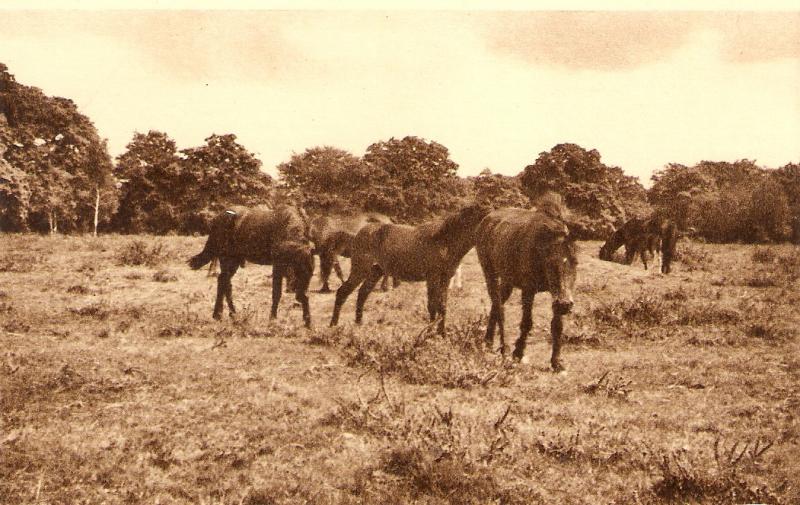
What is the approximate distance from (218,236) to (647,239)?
17.9 m

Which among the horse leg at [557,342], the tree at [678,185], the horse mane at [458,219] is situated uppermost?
the tree at [678,185]

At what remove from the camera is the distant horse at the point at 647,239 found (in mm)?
21141

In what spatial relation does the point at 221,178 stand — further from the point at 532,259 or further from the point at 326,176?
the point at 532,259

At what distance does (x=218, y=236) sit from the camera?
39.0 feet

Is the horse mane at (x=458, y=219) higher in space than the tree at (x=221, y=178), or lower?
lower

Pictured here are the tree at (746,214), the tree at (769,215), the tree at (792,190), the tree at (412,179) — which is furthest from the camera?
the tree at (412,179)

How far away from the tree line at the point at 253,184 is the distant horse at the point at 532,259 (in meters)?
23.9

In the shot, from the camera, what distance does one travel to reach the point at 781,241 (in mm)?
34938

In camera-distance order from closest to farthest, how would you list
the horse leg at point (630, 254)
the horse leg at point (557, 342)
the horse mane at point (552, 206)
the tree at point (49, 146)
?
the horse leg at point (557, 342), the horse mane at point (552, 206), the horse leg at point (630, 254), the tree at point (49, 146)

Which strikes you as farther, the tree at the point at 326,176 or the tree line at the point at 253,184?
the tree at the point at 326,176

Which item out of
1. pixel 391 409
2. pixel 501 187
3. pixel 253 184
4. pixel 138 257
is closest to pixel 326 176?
pixel 253 184

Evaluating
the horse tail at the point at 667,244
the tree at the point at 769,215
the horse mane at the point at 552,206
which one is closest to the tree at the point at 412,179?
the tree at the point at 769,215

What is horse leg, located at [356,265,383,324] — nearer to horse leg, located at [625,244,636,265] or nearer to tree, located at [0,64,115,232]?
horse leg, located at [625,244,636,265]

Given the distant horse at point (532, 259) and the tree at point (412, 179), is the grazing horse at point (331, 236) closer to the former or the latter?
the distant horse at point (532, 259)
